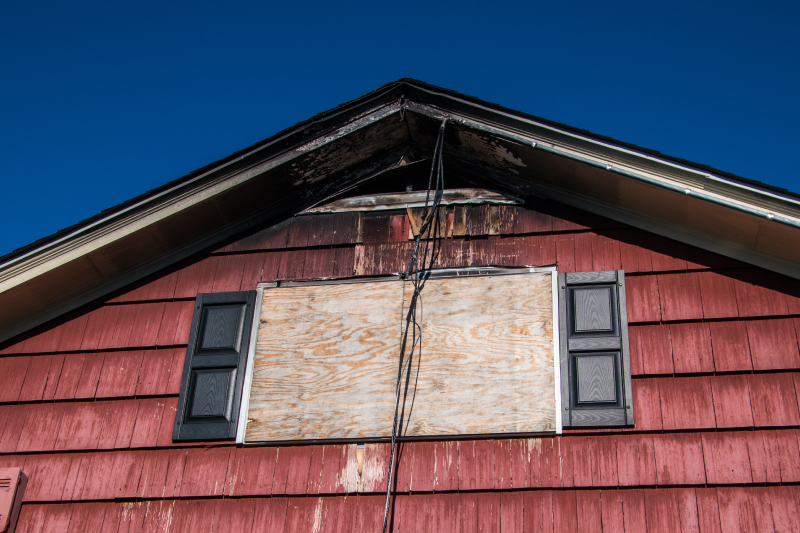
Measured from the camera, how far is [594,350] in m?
4.95

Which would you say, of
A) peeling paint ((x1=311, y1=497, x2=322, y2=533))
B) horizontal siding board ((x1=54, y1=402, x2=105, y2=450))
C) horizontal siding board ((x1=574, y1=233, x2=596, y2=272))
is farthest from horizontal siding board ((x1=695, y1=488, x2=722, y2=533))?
horizontal siding board ((x1=54, y1=402, x2=105, y2=450))

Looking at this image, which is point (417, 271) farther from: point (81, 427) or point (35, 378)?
point (35, 378)

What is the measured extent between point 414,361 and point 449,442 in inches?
23.4

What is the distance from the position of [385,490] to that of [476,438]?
65 cm

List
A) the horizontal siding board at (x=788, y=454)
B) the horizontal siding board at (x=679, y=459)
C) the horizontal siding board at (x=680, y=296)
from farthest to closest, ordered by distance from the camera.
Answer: the horizontal siding board at (x=680, y=296)
the horizontal siding board at (x=679, y=459)
the horizontal siding board at (x=788, y=454)

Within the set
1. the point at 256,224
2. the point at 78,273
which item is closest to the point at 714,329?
the point at 256,224

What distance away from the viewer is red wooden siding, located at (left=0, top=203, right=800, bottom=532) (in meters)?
4.50

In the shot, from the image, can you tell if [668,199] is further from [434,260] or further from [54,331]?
[54,331]

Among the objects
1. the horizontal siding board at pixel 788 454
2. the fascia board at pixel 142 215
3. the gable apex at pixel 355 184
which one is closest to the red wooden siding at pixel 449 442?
the horizontal siding board at pixel 788 454

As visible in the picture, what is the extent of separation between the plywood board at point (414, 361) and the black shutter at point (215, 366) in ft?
0.45

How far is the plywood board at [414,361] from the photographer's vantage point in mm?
4906

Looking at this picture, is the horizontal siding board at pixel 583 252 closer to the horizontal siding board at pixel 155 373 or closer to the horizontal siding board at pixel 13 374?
the horizontal siding board at pixel 155 373

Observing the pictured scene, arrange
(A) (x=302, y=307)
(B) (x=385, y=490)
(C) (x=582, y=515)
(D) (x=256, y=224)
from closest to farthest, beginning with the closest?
(C) (x=582, y=515), (B) (x=385, y=490), (A) (x=302, y=307), (D) (x=256, y=224)

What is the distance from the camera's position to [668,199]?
5094 mm
